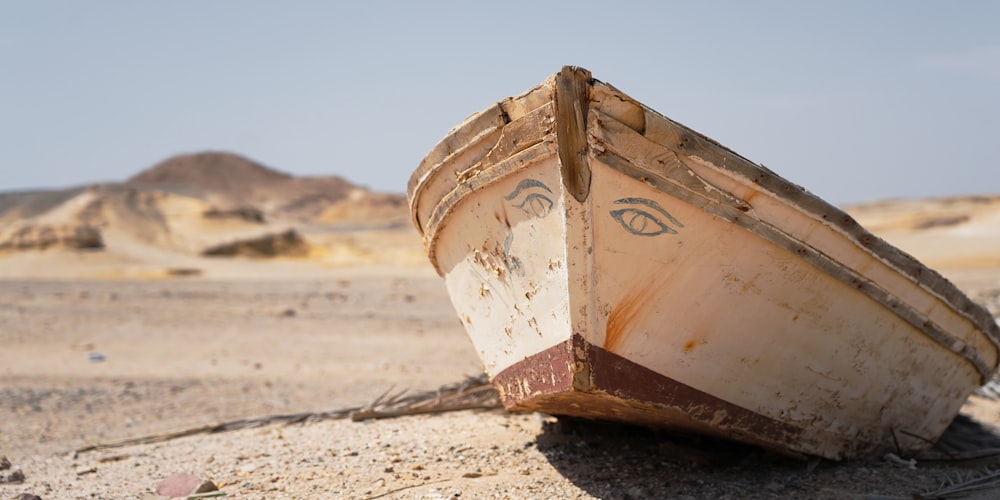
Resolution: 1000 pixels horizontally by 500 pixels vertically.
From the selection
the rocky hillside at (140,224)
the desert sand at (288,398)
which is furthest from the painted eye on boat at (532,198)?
the rocky hillside at (140,224)

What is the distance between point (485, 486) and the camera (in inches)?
147

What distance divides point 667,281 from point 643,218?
29cm

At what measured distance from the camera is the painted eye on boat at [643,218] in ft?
10.5

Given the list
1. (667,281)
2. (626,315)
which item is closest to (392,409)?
(626,315)

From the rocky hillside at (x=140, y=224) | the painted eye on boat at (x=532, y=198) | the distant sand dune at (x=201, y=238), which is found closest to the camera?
the painted eye on boat at (x=532, y=198)

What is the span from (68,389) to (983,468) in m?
6.79

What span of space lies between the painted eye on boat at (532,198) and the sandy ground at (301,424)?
121 cm

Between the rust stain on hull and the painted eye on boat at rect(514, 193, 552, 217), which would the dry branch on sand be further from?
the painted eye on boat at rect(514, 193, 552, 217)

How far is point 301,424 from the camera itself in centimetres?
550

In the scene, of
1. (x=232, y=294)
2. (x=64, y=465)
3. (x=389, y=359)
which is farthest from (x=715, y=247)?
(x=232, y=294)

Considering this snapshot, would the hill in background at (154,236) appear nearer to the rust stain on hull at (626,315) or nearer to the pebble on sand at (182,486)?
the pebble on sand at (182,486)

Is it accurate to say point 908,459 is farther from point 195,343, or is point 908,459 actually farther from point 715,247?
point 195,343

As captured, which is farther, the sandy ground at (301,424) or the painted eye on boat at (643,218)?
the sandy ground at (301,424)

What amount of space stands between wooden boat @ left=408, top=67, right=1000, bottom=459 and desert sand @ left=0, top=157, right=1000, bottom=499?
0.32 m
